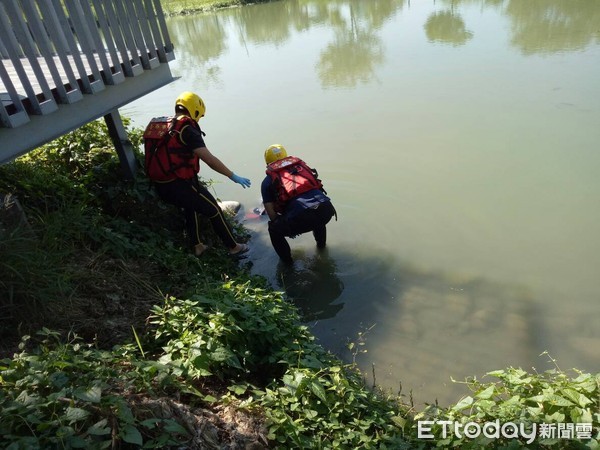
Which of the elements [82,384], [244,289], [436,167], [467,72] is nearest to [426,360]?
[244,289]

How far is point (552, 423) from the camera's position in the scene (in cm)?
225

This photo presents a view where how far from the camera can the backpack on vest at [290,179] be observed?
427 cm

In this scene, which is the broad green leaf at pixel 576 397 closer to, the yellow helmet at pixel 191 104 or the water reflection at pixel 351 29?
the yellow helmet at pixel 191 104

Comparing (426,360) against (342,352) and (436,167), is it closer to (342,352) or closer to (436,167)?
(342,352)

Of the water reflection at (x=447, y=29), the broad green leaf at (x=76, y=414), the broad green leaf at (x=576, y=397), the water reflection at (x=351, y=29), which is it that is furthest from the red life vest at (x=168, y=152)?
the water reflection at (x=447, y=29)

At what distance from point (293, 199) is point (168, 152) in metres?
1.27

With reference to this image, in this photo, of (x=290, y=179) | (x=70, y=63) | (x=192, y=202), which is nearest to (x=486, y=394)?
(x=290, y=179)

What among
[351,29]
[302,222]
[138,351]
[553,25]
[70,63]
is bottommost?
[553,25]

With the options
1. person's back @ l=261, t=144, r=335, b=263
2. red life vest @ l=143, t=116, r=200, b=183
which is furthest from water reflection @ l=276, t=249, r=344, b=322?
red life vest @ l=143, t=116, r=200, b=183

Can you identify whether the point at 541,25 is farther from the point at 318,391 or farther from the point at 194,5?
the point at 194,5

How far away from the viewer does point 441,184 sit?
20.1 feet

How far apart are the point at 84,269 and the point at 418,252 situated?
132 inches

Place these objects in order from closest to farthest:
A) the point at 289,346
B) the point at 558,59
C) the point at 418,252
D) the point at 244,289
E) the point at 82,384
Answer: the point at 82,384 → the point at 289,346 → the point at 244,289 → the point at 418,252 → the point at 558,59

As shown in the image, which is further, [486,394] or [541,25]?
[541,25]
